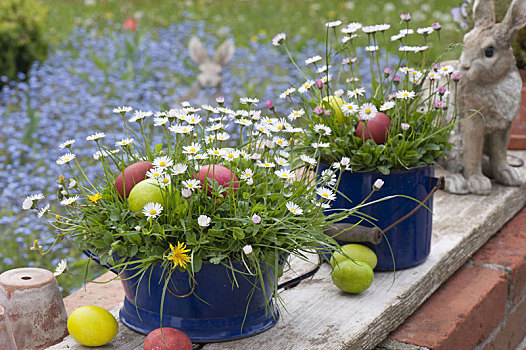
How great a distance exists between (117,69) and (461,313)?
12.7ft

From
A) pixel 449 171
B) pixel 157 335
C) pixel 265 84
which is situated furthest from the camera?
pixel 265 84

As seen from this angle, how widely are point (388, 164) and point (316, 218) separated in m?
0.37

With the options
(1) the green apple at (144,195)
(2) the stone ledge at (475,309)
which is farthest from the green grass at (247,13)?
(1) the green apple at (144,195)

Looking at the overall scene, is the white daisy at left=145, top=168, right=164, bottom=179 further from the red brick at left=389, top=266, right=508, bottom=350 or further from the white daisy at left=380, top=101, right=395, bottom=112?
the red brick at left=389, top=266, right=508, bottom=350

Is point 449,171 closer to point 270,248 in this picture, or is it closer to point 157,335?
point 270,248

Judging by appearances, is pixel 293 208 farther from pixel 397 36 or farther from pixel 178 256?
pixel 397 36

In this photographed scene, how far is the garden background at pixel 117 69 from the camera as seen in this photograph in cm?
303

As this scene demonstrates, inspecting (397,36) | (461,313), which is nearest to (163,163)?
(397,36)

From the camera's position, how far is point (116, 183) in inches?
53.9

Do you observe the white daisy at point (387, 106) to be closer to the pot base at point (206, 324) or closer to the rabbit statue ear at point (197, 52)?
the pot base at point (206, 324)

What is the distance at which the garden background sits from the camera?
303cm

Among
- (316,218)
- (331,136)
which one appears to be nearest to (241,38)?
(331,136)

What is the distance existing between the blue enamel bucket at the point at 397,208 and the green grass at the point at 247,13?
4114mm

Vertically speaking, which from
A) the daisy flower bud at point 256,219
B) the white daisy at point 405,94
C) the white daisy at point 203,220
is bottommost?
the daisy flower bud at point 256,219
